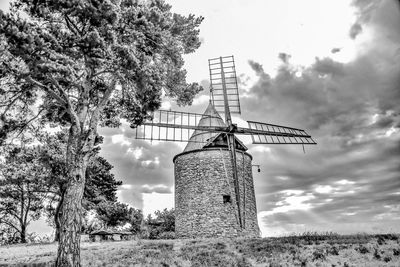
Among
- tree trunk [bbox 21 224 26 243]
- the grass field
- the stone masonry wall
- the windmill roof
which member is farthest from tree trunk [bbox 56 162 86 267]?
tree trunk [bbox 21 224 26 243]

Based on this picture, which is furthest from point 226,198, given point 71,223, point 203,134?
point 71,223

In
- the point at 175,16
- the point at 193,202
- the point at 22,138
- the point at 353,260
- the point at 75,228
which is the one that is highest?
the point at 175,16

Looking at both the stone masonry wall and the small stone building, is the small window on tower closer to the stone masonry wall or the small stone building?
the small stone building

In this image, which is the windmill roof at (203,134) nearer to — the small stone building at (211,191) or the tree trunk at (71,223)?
the small stone building at (211,191)

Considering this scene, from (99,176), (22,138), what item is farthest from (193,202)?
(99,176)

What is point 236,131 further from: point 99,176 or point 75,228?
point 99,176

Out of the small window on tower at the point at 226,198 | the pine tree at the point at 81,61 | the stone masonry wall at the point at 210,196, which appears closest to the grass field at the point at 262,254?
the pine tree at the point at 81,61

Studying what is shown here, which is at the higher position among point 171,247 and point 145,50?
point 145,50

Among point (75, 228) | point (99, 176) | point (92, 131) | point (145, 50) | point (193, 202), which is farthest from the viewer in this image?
point (99, 176)

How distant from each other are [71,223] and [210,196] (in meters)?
11.5

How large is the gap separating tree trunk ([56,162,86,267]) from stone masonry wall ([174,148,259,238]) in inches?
433

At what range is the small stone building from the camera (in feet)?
63.8

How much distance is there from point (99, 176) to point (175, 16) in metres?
20.6

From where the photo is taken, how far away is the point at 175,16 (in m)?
13.4
